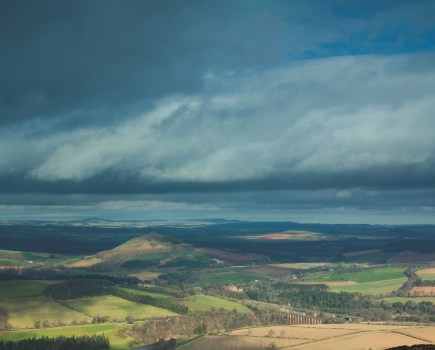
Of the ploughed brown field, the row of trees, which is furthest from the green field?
the ploughed brown field

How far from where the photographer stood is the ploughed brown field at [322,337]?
15484 centimetres

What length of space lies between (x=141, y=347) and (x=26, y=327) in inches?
1899

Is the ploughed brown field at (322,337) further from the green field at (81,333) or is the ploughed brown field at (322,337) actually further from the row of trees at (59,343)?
the row of trees at (59,343)

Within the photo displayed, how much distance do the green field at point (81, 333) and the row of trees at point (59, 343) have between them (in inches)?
174

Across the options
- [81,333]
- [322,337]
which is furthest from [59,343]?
[322,337]

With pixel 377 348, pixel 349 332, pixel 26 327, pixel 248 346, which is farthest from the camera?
pixel 26 327

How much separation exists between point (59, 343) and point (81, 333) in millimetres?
19123

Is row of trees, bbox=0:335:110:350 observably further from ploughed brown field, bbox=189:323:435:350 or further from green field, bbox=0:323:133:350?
ploughed brown field, bbox=189:323:435:350

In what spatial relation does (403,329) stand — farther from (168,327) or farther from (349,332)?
(168,327)

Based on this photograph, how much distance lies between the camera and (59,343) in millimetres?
165375

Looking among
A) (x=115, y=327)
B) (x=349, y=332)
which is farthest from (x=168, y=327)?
(x=349, y=332)

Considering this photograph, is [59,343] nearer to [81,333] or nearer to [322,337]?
[81,333]

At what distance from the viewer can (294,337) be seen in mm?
168000

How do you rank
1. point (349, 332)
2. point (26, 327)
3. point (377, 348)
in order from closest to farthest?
point (377, 348) < point (349, 332) < point (26, 327)
